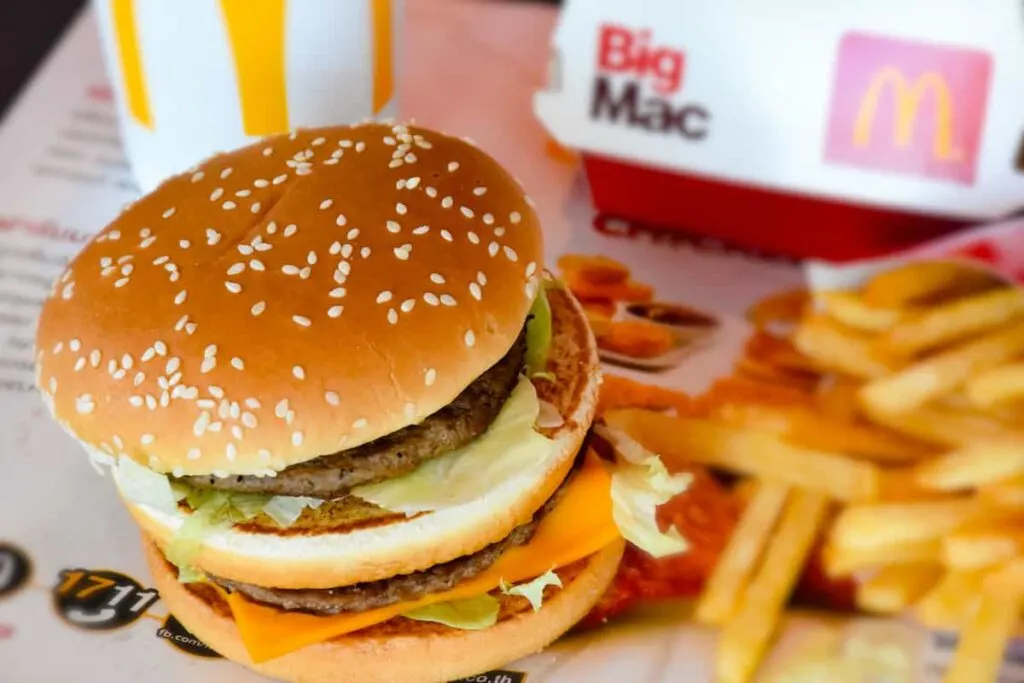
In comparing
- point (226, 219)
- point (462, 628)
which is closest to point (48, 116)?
point (226, 219)

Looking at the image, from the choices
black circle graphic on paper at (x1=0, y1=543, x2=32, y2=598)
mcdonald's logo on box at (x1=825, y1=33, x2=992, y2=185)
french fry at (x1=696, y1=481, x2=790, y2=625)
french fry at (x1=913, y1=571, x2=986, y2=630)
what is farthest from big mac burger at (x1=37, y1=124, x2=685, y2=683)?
mcdonald's logo on box at (x1=825, y1=33, x2=992, y2=185)

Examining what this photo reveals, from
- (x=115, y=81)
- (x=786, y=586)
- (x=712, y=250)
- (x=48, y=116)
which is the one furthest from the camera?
(x=48, y=116)

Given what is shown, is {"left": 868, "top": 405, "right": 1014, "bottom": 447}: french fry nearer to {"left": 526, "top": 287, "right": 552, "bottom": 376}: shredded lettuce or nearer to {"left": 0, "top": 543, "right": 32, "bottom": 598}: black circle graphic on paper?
{"left": 526, "top": 287, "right": 552, "bottom": 376}: shredded lettuce

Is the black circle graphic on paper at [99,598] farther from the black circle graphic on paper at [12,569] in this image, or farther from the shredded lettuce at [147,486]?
the shredded lettuce at [147,486]

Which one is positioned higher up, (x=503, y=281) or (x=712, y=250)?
(x=503, y=281)

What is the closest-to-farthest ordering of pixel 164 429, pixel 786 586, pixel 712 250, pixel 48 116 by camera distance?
pixel 164 429, pixel 786 586, pixel 712 250, pixel 48 116

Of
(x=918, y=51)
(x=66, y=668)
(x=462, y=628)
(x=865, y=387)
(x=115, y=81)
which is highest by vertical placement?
(x=918, y=51)

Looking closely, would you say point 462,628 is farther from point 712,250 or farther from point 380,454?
point 712,250
